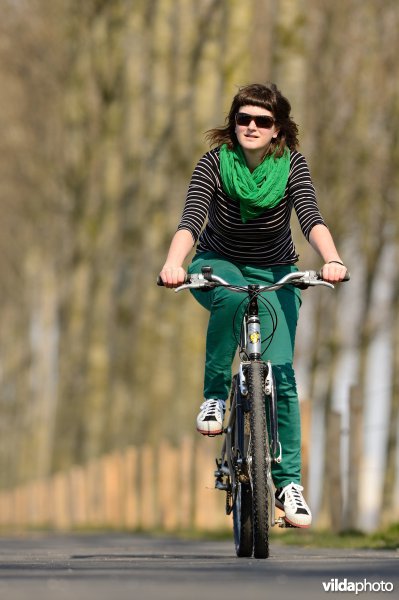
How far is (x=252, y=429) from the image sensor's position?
25.4 feet

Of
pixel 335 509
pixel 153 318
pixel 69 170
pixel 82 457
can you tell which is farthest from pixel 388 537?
pixel 69 170

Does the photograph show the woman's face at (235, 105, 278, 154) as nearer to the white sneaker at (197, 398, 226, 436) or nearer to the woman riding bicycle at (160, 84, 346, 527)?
the woman riding bicycle at (160, 84, 346, 527)

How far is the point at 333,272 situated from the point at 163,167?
15.1 m

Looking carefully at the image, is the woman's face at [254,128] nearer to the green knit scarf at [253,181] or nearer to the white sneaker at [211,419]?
the green knit scarf at [253,181]

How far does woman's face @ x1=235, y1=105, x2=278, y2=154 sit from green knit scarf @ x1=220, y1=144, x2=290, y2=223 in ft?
0.28

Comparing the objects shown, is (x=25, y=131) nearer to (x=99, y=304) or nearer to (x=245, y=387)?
(x=99, y=304)

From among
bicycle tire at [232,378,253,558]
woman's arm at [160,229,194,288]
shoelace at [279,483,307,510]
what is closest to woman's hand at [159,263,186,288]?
woman's arm at [160,229,194,288]

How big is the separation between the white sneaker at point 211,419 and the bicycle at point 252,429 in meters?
0.07

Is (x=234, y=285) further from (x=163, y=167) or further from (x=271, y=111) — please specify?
(x=163, y=167)

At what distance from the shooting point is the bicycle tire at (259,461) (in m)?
7.65

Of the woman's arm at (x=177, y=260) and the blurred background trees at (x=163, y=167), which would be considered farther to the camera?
the blurred background trees at (x=163, y=167)

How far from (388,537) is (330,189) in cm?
1652

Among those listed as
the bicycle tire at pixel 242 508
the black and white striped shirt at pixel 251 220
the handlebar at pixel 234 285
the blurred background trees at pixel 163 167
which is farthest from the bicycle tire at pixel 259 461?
the blurred background trees at pixel 163 167

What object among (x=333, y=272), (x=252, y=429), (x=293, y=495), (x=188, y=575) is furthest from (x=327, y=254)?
(x=188, y=575)
